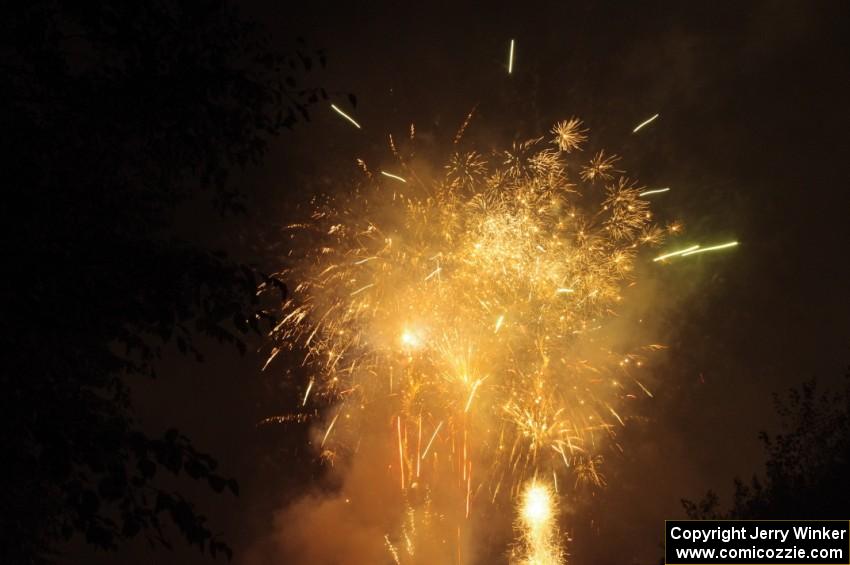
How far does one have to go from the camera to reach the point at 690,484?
75.3 ft

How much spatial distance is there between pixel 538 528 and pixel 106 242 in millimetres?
16266

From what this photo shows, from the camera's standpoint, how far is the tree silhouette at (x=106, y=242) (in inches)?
115

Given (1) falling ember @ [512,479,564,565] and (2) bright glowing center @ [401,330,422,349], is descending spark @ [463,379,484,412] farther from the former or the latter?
(1) falling ember @ [512,479,564,565]

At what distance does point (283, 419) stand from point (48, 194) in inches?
997

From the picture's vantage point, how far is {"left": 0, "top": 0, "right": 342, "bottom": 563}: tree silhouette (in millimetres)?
2928

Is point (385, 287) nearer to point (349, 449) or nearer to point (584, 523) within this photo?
point (584, 523)

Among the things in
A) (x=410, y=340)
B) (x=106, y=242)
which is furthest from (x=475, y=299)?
(x=106, y=242)

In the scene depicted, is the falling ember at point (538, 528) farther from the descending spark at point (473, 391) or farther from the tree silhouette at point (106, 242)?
the tree silhouette at point (106, 242)

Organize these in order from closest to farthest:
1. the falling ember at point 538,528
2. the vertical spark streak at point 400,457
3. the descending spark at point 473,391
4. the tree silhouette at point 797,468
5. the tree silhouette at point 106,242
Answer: the tree silhouette at point 106,242
the tree silhouette at point 797,468
the falling ember at point 538,528
the descending spark at point 473,391
the vertical spark streak at point 400,457

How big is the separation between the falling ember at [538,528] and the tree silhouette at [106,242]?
12.7m

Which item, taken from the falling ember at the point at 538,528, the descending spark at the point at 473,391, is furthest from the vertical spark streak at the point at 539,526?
the descending spark at the point at 473,391

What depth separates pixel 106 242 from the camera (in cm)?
339

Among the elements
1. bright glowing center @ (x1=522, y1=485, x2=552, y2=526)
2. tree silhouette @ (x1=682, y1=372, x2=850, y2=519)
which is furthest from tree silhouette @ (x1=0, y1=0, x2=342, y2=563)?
bright glowing center @ (x1=522, y1=485, x2=552, y2=526)

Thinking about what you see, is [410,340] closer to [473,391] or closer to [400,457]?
[473,391]
